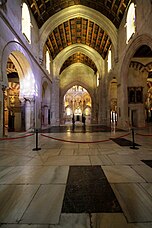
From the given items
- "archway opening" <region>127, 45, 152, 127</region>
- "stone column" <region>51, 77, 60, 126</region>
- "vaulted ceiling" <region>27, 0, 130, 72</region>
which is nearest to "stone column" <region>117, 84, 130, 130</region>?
"archway opening" <region>127, 45, 152, 127</region>

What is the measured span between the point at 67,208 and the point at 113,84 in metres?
19.8

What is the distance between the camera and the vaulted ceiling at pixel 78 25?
1239 cm

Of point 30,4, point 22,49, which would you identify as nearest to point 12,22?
point 22,49

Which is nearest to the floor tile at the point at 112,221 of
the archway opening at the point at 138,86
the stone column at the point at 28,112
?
the stone column at the point at 28,112

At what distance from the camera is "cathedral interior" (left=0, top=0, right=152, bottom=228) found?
1.78 meters

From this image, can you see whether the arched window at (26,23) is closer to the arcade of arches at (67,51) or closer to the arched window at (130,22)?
the arcade of arches at (67,51)

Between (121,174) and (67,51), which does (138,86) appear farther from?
(121,174)

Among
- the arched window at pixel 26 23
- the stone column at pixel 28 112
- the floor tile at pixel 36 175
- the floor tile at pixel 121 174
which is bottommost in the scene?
the floor tile at pixel 36 175

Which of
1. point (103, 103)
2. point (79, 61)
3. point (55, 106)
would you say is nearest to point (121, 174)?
point (103, 103)

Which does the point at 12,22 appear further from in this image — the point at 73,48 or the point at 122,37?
the point at 73,48

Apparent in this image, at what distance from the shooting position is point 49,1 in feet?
41.3

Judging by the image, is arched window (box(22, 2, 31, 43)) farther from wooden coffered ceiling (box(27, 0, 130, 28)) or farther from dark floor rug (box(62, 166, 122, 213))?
dark floor rug (box(62, 166, 122, 213))

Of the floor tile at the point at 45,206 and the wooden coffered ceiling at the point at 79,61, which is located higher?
the wooden coffered ceiling at the point at 79,61

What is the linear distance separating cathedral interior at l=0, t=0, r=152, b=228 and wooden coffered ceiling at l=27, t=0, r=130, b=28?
0.26ft
